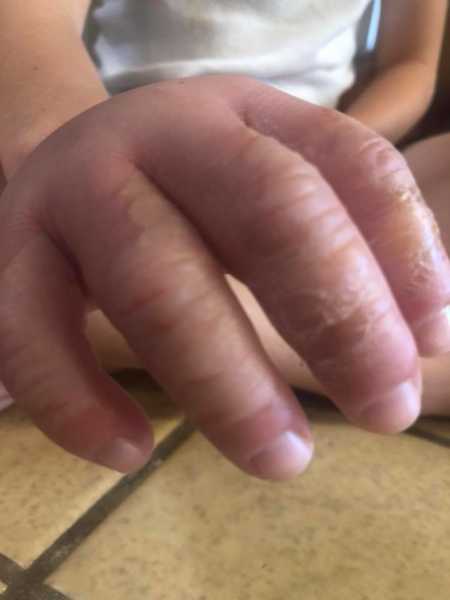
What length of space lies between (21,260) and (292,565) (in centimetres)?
19

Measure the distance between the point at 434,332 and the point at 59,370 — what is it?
0.11 meters

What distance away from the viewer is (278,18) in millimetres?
647

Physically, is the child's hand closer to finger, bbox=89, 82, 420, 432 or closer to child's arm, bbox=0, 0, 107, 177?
finger, bbox=89, 82, 420, 432

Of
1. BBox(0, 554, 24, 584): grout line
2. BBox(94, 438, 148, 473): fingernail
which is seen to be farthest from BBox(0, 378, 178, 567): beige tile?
BBox(94, 438, 148, 473): fingernail

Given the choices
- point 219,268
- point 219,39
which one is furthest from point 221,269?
point 219,39

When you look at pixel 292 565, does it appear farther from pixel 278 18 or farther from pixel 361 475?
pixel 278 18

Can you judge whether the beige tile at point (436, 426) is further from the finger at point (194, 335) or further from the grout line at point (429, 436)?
the finger at point (194, 335)

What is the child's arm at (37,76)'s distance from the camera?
0.35 m

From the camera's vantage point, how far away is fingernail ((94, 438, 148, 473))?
0.23m

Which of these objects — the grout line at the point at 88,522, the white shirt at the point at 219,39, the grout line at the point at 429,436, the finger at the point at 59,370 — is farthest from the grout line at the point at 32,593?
the white shirt at the point at 219,39

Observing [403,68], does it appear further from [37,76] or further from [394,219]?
[394,219]

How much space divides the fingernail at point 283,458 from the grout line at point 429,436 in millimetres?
231

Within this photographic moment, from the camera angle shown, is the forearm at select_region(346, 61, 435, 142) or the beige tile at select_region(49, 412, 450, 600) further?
the forearm at select_region(346, 61, 435, 142)

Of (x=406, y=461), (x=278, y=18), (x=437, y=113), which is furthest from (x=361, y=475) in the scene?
(x=437, y=113)
